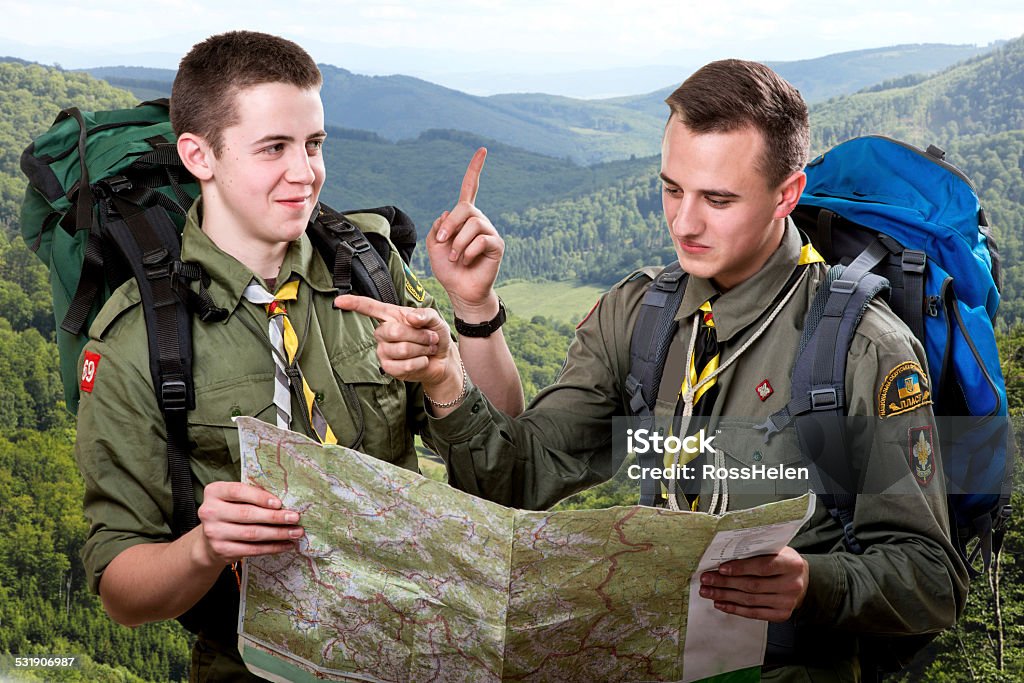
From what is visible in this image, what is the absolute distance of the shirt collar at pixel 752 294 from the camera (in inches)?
107

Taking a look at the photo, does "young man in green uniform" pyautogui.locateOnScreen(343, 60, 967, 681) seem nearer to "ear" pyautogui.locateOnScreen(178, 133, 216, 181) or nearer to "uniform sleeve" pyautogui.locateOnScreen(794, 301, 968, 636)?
"uniform sleeve" pyautogui.locateOnScreen(794, 301, 968, 636)

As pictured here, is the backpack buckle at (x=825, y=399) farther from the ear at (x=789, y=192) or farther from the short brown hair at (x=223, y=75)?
the short brown hair at (x=223, y=75)

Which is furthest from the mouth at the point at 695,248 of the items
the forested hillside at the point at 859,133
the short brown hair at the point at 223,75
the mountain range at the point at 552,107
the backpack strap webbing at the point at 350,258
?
the mountain range at the point at 552,107

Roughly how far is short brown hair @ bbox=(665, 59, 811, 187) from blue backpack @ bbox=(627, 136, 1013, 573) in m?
0.34

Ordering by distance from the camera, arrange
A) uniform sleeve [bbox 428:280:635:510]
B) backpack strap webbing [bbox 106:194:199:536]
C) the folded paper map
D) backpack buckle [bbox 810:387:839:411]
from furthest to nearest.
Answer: uniform sleeve [bbox 428:280:635:510] < backpack strap webbing [bbox 106:194:199:536] < backpack buckle [bbox 810:387:839:411] < the folded paper map

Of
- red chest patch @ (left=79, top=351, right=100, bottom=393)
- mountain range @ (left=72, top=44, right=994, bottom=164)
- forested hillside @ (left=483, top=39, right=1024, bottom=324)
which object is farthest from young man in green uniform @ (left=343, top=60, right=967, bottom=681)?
mountain range @ (left=72, top=44, right=994, bottom=164)

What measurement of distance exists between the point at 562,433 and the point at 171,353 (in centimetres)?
107

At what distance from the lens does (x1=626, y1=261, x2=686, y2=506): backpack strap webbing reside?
278 cm

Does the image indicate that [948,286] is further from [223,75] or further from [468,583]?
[223,75]

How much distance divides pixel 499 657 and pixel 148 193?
1.72 m

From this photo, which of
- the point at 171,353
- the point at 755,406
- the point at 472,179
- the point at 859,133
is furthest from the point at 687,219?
the point at 859,133

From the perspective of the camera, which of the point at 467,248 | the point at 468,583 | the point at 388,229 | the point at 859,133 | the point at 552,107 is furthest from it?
the point at 552,107

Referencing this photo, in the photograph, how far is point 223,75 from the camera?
286 cm

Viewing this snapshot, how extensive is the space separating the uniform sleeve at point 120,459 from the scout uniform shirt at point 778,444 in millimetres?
713
